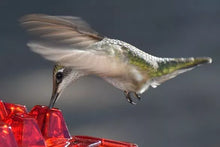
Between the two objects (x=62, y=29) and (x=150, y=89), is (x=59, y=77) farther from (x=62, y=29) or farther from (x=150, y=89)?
(x=150, y=89)

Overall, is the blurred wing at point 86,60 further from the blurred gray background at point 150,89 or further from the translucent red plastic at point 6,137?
the blurred gray background at point 150,89

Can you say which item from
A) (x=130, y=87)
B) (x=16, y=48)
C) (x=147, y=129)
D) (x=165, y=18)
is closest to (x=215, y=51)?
(x=165, y=18)

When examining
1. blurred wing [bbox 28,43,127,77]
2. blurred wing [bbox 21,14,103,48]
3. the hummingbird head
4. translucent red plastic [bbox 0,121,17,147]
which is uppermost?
blurred wing [bbox 21,14,103,48]

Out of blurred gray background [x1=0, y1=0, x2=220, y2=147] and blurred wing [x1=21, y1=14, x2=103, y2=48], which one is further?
blurred gray background [x1=0, y1=0, x2=220, y2=147]

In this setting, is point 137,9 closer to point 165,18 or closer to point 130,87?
point 165,18

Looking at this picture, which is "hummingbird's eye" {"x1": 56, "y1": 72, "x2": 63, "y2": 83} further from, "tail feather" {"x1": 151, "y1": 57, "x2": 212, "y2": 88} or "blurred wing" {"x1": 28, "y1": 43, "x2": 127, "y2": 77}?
"tail feather" {"x1": 151, "y1": 57, "x2": 212, "y2": 88}

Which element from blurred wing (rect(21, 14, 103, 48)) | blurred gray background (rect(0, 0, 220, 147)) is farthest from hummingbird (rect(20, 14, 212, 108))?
blurred gray background (rect(0, 0, 220, 147))
